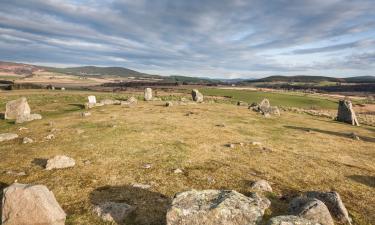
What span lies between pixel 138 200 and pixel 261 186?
22.8 feet

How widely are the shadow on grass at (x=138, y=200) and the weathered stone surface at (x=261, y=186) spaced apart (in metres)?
5.11

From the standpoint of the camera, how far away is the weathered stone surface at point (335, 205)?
14578 mm

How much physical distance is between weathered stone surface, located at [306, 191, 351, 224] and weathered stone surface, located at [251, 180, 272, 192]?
8.98 ft

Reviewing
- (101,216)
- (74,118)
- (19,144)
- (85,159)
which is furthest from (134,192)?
(74,118)

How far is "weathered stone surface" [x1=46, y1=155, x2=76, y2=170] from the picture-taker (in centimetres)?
2058

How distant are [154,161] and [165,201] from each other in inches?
256

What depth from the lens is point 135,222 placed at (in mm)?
13891

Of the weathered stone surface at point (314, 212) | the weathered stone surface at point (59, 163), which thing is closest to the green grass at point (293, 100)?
the weathered stone surface at point (59, 163)

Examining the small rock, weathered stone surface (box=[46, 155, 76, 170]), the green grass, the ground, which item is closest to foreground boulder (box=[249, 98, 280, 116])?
the ground

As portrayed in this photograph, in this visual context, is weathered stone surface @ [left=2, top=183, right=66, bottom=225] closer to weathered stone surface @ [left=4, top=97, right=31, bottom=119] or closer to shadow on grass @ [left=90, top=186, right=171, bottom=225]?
shadow on grass @ [left=90, top=186, right=171, bottom=225]

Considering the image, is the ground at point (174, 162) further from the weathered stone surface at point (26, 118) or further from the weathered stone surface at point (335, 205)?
the weathered stone surface at point (26, 118)

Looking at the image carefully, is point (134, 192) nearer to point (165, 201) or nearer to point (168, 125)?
point (165, 201)

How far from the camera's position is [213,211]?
39.9ft

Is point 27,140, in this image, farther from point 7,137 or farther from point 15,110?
point 15,110
